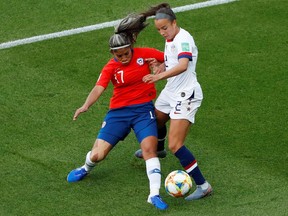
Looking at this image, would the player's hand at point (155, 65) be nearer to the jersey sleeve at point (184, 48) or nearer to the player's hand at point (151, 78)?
the jersey sleeve at point (184, 48)

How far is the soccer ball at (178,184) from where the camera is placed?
10180 millimetres

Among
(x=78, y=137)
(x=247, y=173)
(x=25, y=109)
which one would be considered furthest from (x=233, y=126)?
(x=25, y=109)

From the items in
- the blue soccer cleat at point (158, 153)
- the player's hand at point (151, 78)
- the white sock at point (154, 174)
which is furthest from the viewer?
the blue soccer cleat at point (158, 153)

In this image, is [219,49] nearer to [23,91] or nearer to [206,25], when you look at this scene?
[206,25]

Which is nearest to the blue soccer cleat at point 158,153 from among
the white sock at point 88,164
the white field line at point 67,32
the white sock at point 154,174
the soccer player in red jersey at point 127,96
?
the soccer player in red jersey at point 127,96

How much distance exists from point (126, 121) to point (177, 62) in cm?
93

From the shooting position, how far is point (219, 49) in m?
14.1

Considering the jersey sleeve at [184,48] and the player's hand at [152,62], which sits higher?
the jersey sleeve at [184,48]

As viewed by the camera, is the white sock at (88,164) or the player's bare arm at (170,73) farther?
the white sock at (88,164)

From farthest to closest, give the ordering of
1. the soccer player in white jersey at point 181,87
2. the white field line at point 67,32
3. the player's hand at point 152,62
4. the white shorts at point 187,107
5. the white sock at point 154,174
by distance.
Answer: the white field line at point 67,32, the player's hand at point 152,62, the white shorts at point 187,107, the soccer player in white jersey at point 181,87, the white sock at point 154,174

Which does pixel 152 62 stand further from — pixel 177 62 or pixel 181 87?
pixel 181 87

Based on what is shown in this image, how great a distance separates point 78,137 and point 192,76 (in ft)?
6.71

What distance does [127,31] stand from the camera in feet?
A: 35.3

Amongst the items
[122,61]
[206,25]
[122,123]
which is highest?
[122,61]
